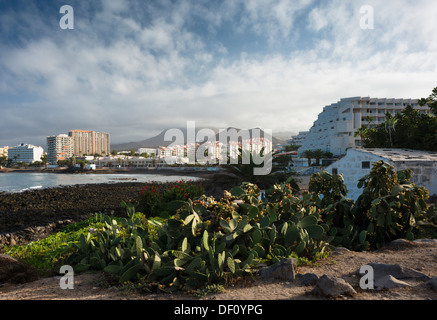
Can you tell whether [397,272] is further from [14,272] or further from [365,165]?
[365,165]

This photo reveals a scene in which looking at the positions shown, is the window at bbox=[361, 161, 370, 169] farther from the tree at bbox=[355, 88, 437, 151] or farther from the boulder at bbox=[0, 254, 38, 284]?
the boulder at bbox=[0, 254, 38, 284]

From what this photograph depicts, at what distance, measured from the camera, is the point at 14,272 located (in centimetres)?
417

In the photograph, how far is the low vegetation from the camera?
3.58 m

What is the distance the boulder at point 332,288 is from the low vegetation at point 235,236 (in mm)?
983

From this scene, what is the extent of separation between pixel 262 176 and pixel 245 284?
10221mm

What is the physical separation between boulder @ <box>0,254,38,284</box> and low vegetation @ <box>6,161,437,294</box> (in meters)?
0.46

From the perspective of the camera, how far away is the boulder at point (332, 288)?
9.32ft

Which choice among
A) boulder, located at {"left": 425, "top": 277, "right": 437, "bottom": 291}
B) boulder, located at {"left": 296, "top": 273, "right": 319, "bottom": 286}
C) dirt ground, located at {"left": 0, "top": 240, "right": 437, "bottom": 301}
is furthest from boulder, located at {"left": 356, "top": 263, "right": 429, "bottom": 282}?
boulder, located at {"left": 296, "top": 273, "right": 319, "bottom": 286}

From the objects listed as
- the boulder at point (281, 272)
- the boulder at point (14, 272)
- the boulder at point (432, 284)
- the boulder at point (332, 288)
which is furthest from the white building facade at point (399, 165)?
the boulder at point (14, 272)

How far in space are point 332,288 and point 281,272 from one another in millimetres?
736

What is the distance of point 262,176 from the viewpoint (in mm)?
13422
